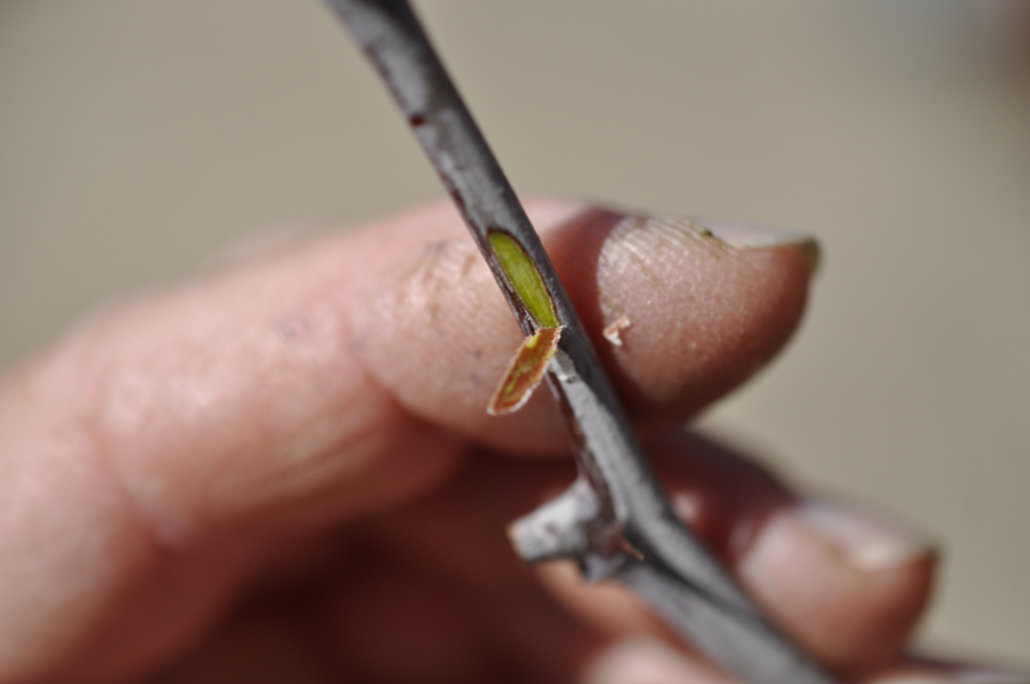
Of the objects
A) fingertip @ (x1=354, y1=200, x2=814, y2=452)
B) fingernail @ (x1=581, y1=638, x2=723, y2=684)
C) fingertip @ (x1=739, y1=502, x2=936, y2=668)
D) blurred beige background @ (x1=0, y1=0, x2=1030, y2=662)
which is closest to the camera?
fingertip @ (x1=354, y1=200, x2=814, y2=452)

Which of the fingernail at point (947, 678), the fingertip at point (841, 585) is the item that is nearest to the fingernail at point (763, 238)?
the fingertip at point (841, 585)

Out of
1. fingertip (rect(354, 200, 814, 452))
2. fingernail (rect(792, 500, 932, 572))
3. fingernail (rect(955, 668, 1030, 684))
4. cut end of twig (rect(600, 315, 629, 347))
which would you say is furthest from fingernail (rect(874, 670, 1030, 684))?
cut end of twig (rect(600, 315, 629, 347))

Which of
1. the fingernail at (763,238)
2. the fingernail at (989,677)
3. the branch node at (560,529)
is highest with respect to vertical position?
the fingernail at (763,238)

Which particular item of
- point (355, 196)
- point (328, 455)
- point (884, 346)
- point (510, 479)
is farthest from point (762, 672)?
point (355, 196)

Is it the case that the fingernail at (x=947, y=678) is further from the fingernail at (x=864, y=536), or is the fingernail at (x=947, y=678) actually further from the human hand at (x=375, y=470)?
the fingernail at (x=864, y=536)

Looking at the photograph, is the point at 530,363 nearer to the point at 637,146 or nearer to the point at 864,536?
the point at 864,536

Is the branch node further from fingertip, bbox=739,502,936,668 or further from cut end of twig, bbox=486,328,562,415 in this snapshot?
fingertip, bbox=739,502,936,668
